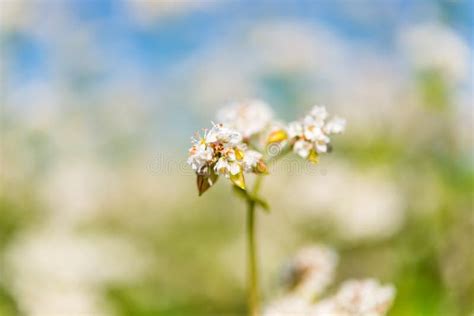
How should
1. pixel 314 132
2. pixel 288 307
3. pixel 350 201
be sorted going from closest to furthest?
1. pixel 314 132
2. pixel 288 307
3. pixel 350 201

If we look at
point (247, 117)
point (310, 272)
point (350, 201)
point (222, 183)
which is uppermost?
point (222, 183)

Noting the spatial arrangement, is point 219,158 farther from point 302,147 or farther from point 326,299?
point 326,299

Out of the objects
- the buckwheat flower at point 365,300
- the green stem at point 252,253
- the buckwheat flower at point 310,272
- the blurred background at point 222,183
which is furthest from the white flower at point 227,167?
the blurred background at point 222,183

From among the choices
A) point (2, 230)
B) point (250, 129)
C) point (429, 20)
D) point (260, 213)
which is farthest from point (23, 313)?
point (429, 20)

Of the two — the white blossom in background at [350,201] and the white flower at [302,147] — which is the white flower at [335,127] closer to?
the white flower at [302,147]

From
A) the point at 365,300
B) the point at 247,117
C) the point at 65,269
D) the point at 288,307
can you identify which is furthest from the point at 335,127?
the point at 65,269

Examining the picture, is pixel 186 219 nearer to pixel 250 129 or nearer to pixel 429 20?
pixel 429 20

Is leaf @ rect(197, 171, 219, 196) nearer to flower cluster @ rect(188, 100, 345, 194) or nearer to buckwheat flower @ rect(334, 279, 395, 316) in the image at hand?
flower cluster @ rect(188, 100, 345, 194)
